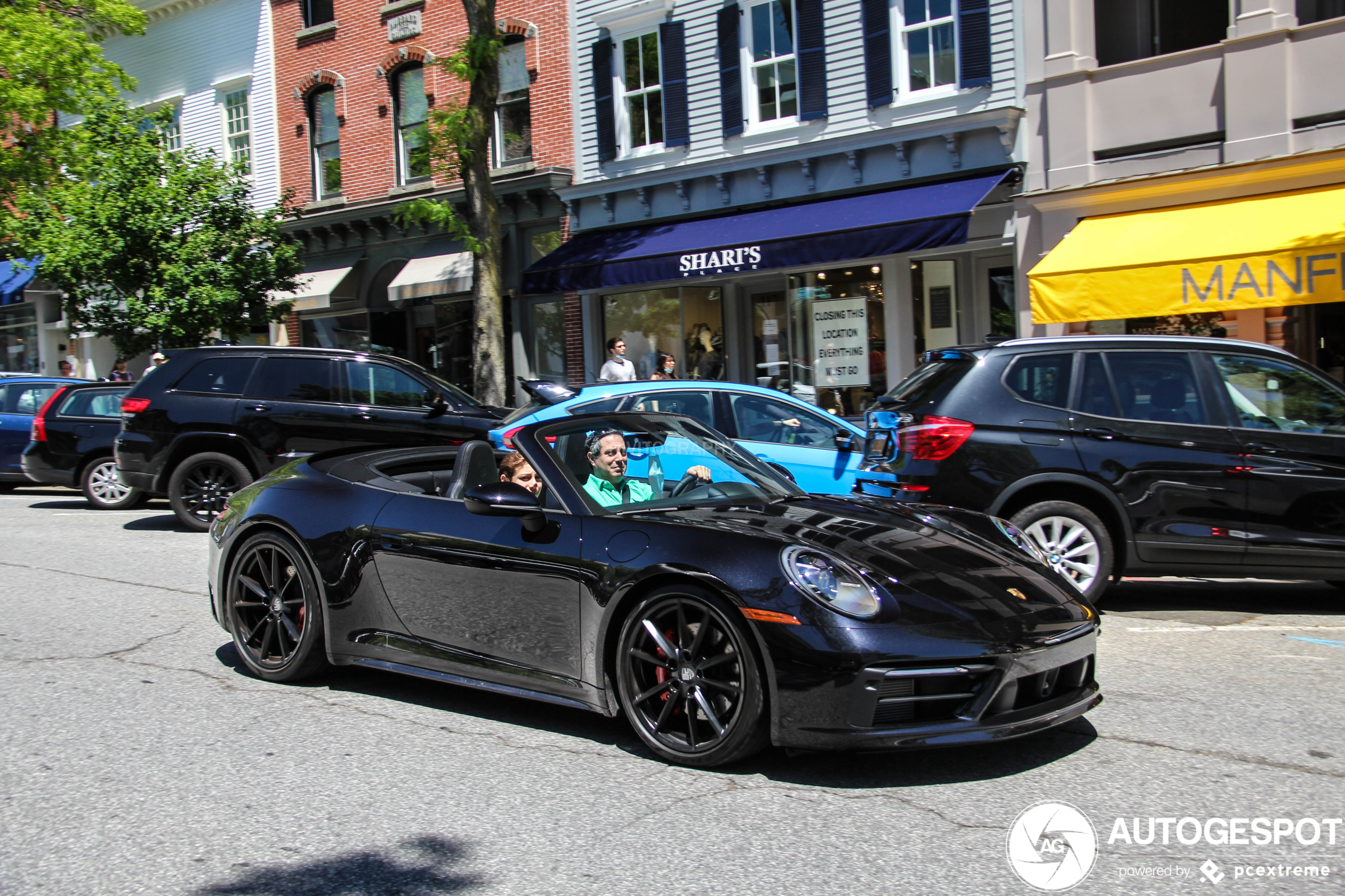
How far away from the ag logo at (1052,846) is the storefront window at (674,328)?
576 inches

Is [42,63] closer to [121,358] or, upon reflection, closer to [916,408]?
[121,358]

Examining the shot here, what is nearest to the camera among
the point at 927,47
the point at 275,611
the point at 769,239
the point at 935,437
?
the point at 275,611

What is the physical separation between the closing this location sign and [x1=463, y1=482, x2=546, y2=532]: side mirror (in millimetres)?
12379

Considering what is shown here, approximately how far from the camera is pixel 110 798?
4.11 meters

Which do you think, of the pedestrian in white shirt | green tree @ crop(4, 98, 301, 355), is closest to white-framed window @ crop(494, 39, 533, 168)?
green tree @ crop(4, 98, 301, 355)

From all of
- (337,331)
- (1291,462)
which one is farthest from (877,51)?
(337,331)

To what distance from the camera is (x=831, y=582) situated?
4.05 metres

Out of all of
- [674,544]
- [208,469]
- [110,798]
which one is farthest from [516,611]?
[208,469]

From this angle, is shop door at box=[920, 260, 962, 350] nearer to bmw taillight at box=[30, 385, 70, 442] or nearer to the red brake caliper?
bmw taillight at box=[30, 385, 70, 442]

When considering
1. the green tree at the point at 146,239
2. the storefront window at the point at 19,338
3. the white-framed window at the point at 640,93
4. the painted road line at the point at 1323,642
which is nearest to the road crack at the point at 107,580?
the painted road line at the point at 1323,642

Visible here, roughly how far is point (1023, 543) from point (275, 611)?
11.8 ft

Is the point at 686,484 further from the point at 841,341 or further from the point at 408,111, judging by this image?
the point at 408,111

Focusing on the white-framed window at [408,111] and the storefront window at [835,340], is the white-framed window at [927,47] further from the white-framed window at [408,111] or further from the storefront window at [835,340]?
the white-framed window at [408,111]

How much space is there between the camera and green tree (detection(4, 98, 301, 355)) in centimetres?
1961
